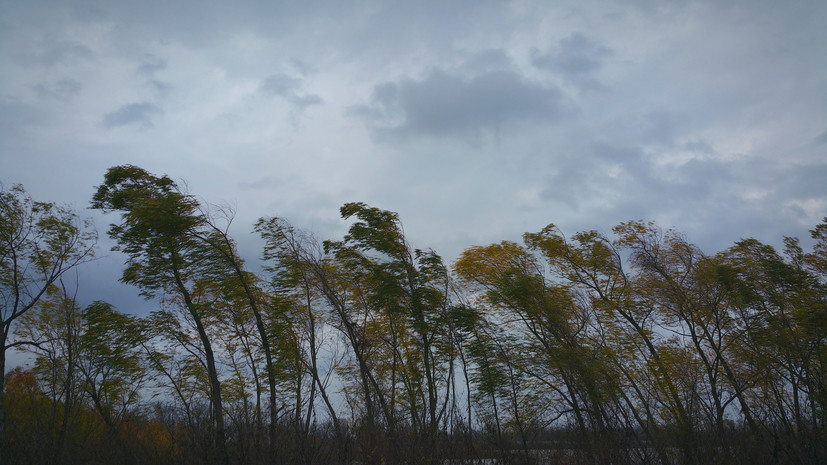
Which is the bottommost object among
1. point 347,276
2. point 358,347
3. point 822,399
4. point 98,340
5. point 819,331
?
point 822,399

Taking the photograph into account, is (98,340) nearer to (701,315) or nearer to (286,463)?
(286,463)

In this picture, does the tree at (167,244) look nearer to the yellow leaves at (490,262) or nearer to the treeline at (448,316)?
the treeline at (448,316)

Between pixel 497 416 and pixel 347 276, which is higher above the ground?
pixel 347 276

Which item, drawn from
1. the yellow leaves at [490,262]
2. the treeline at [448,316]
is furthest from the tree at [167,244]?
the yellow leaves at [490,262]

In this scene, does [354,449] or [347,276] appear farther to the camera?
[347,276]

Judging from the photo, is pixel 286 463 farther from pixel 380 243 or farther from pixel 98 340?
pixel 98 340

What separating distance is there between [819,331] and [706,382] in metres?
5.26

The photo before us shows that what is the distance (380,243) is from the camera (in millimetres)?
25234

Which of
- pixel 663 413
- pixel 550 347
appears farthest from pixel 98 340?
pixel 663 413

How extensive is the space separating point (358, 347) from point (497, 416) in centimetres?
738

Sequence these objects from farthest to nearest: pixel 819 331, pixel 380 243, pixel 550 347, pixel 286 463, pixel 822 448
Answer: pixel 380 243, pixel 550 347, pixel 819 331, pixel 822 448, pixel 286 463

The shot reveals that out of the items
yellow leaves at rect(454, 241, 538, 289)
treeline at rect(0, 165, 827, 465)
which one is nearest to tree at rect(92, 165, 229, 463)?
treeline at rect(0, 165, 827, 465)

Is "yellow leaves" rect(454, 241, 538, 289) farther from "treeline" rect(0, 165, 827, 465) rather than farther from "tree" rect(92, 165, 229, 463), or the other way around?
"tree" rect(92, 165, 229, 463)

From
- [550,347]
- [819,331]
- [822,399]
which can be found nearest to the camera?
[822,399]
